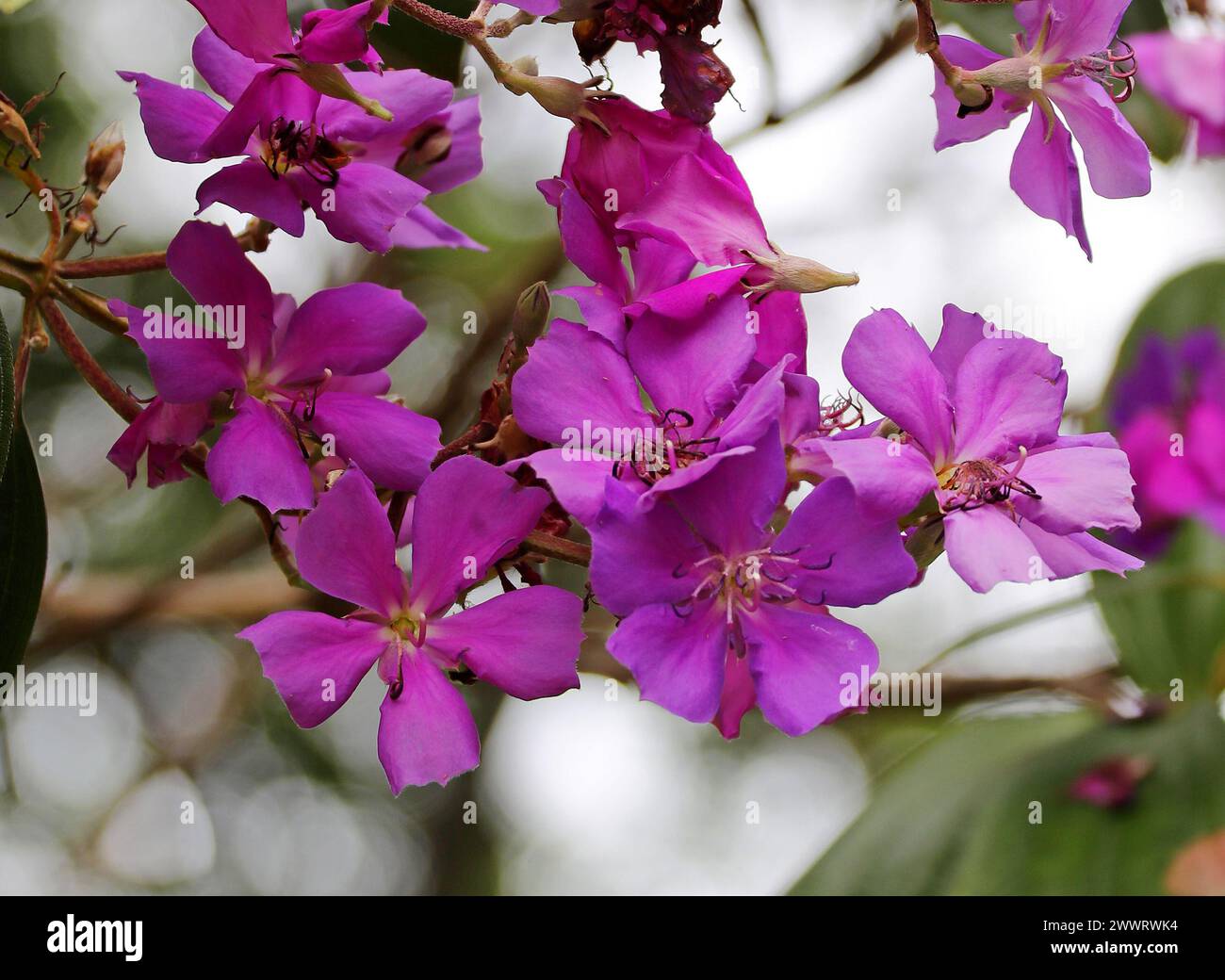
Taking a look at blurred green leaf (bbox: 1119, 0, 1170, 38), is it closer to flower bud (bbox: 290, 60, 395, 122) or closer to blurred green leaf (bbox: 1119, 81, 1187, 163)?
blurred green leaf (bbox: 1119, 81, 1187, 163)

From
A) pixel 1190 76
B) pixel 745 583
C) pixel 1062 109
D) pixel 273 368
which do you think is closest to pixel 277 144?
pixel 273 368

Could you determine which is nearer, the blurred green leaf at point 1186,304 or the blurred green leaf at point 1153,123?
the blurred green leaf at point 1153,123

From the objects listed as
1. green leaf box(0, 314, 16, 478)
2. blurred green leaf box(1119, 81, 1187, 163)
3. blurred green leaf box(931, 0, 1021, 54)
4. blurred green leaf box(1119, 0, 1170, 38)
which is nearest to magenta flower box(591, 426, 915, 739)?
green leaf box(0, 314, 16, 478)

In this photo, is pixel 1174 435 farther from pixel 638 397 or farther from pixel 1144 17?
pixel 638 397

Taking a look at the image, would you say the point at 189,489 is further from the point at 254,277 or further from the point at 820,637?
the point at 820,637

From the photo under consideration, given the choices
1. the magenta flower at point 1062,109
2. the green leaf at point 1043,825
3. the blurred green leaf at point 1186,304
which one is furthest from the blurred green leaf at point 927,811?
the magenta flower at point 1062,109

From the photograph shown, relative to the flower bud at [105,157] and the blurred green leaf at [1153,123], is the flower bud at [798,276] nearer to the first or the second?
the flower bud at [105,157]
